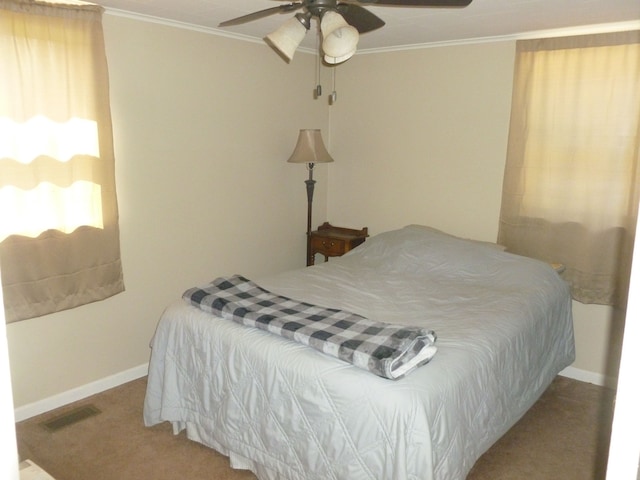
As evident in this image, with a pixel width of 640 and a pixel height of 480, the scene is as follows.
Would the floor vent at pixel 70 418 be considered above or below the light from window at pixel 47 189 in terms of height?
below

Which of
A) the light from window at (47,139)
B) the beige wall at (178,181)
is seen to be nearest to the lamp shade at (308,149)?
the beige wall at (178,181)

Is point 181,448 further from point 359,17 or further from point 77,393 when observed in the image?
point 359,17

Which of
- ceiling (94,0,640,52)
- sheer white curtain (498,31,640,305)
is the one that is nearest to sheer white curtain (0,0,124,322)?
ceiling (94,0,640,52)

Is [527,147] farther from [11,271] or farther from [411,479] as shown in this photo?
[11,271]

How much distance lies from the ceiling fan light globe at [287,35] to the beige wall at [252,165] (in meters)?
1.47

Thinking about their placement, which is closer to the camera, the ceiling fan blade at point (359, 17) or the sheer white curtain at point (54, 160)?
the ceiling fan blade at point (359, 17)

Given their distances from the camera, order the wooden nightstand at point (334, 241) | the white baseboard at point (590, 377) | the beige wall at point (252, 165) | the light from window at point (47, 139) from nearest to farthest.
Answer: the light from window at point (47, 139), the beige wall at point (252, 165), the white baseboard at point (590, 377), the wooden nightstand at point (334, 241)

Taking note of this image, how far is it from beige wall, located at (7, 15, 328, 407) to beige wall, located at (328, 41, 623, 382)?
1.40 feet

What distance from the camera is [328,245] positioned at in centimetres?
433

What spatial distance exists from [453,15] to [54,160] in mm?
2276

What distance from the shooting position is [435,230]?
151 inches

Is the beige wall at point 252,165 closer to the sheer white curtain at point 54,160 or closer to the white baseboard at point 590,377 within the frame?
the white baseboard at point 590,377

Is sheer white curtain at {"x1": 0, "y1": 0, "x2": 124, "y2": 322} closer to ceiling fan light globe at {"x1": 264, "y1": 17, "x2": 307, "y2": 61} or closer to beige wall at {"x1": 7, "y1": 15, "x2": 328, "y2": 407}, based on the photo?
beige wall at {"x1": 7, "y1": 15, "x2": 328, "y2": 407}

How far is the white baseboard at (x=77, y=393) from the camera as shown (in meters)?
2.96
